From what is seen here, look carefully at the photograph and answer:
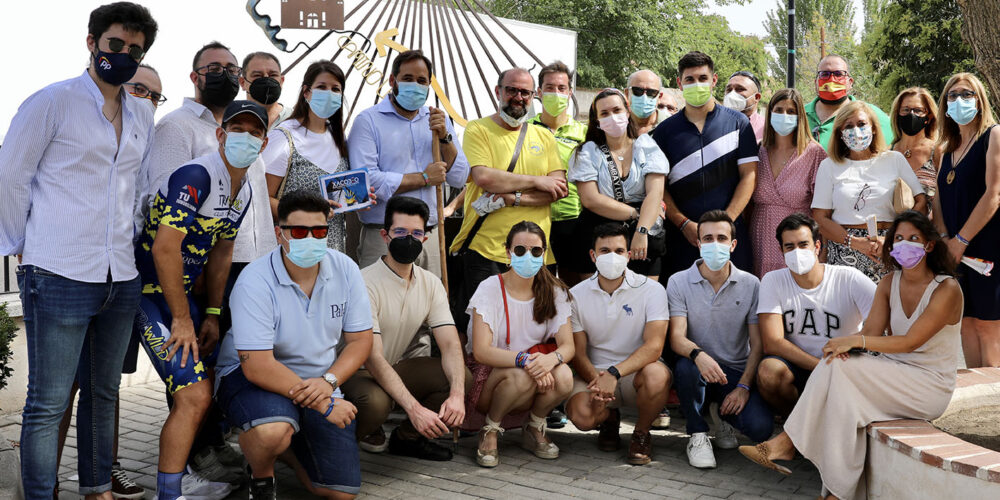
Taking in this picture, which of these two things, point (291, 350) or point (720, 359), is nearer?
point (291, 350)

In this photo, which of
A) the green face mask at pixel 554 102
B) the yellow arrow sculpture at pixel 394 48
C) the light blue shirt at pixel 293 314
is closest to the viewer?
the light blue shirt at pixel 293 314

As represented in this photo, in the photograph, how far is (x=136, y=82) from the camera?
17.6 feet

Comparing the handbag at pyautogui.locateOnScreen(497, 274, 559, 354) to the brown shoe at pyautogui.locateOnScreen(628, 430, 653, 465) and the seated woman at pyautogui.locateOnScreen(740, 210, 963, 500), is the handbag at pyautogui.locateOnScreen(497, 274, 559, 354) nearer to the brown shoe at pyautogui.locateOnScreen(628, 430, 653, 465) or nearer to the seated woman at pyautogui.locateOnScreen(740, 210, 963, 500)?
the brown shoe at pyautogui.locateOnScreen(628, 430, 653, 465)

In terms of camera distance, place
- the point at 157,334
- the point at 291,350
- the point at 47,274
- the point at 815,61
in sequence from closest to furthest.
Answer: the point at 47,274 < the point at 157,334 < the point at 291,350 < the point at 815,61

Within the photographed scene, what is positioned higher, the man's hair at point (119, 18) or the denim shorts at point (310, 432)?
the man's hair at point (119, 18)

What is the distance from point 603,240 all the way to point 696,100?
1214 mm

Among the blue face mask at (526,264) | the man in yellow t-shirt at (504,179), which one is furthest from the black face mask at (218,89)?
the blue face mask at (526,264)

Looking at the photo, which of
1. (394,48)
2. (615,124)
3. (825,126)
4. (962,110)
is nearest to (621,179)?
(615,124)

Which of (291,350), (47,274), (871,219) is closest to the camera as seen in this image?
(47,274)

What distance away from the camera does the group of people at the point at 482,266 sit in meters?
3.68

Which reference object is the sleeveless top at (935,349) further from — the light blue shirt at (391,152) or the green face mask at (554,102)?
the light blue shirt at (391,152)

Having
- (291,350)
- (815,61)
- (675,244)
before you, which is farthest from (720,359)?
(815,61)

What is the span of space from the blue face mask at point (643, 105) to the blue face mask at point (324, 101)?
1.86 m

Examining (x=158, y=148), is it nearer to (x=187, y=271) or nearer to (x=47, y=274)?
(x=187, y=271)
